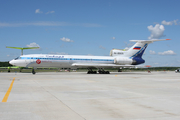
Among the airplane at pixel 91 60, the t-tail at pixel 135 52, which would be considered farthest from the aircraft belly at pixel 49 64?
the t-tail at pixel 135 52

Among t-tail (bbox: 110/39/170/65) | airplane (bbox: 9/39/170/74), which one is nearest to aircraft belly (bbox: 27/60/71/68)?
airplane (bbox: 9/39/170/74)

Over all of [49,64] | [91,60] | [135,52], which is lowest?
[49,64]

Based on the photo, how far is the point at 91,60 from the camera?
39.8 meters

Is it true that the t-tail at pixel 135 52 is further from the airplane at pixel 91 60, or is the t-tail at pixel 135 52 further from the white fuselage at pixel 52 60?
the white fuselage at pixel 52 60

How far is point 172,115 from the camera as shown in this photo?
6.29 meters

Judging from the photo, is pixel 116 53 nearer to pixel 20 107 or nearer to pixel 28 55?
pixel 28 55

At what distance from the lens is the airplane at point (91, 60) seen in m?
35.9

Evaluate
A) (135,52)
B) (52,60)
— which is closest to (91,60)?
(52,60)

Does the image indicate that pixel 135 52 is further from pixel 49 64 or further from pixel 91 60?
pixel 49 64

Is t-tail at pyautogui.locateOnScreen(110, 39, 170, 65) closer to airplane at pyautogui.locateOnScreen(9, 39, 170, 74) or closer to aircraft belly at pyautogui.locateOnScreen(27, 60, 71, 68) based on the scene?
airplane at pyautogui.locateOnScreen(9, 39, 170, 74)

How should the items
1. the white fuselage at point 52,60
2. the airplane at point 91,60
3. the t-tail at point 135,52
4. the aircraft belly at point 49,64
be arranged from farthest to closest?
the t-tail at point 135,52 < the aircraft belly at point 49,64 < the airplane at point 91,60 < the white fuselage at point 52,60

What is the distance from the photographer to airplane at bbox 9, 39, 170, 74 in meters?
35.9

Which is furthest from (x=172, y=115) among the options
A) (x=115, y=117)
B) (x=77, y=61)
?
(x=77, y=61)

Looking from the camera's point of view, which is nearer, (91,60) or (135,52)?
(91,60)
